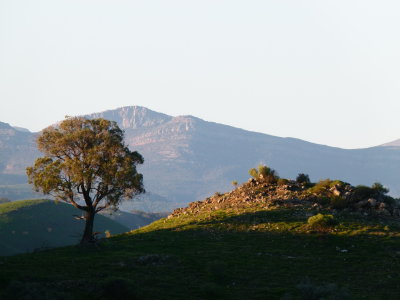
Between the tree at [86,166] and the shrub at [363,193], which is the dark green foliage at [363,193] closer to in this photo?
the shrub at [363,193]

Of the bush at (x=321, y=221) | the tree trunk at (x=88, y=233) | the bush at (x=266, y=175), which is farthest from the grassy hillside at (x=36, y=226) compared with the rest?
the bush at (x=321, y=221)

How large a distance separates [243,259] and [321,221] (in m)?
9.35

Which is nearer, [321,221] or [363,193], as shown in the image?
[321,221]

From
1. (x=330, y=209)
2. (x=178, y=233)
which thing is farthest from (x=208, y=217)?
(x=330, y=209)

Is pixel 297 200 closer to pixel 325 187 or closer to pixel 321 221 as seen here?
pixel 325 187

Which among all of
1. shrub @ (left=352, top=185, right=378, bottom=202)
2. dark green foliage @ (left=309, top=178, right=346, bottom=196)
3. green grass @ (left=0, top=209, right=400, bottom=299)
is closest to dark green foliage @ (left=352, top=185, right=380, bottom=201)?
shrub @ (left=352, top=185, right=378, bottom=202)

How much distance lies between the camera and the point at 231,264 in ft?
120

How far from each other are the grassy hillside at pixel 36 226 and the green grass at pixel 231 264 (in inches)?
2458

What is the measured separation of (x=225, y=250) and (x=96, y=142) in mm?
15548

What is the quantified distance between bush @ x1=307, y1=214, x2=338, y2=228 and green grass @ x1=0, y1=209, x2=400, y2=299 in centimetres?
51

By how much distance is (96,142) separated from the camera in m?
47.6

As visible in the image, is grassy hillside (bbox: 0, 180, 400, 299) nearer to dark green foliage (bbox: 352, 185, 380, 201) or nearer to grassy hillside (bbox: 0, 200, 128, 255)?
dark green foliage (bbox: 352, 185, 380, 201)

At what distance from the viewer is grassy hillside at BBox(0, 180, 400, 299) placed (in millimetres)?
30062

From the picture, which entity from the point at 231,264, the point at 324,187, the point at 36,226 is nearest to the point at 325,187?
the point at 324,187
